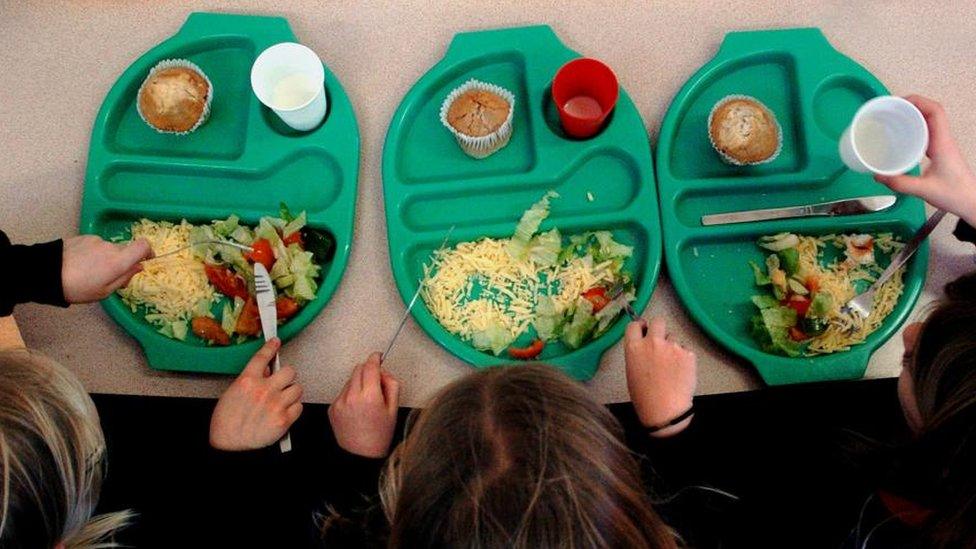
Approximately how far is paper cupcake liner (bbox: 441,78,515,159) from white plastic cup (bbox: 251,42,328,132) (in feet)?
0.81

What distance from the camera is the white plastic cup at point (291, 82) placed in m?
1.27

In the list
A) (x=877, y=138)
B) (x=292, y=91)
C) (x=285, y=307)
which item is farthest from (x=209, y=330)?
(x=877, y=138)

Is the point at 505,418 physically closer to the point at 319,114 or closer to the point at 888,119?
the point at 319,114

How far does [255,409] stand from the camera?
115 centimetres

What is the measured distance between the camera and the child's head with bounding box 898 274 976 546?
0.87 m

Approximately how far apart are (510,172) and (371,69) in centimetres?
37

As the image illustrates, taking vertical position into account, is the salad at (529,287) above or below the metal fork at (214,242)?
below

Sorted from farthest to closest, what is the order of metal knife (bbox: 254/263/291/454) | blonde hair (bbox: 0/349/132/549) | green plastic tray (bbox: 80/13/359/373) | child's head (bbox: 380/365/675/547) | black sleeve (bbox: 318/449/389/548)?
green plastic tray (bbox: 80/13/359/373) → metal knife (bbox: 254/263/291/454) → black sleeve (bbox: 318/449/389/548) → blonde hair (bbox: 0/349/132/549) → child's head (bbox: 380/365/675/547)

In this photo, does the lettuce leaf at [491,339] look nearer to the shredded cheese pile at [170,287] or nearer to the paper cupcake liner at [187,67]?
the shredded cheese pile at [170,287]

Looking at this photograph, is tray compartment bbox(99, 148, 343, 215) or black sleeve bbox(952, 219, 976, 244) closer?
black sleeve bbox(952, 219, 976, 244)

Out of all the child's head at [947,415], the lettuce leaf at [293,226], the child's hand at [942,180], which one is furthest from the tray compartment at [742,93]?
the lettuce leaf at [293,226]

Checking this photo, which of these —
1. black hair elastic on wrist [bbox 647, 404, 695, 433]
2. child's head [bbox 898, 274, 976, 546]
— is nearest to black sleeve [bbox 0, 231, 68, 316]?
black hair elastic on wrist [bbox 647, 404, 695, 433]

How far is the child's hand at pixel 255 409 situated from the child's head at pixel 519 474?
0.32m

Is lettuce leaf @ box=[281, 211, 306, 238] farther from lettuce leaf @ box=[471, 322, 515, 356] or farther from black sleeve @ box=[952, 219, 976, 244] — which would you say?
black sleeve @ box=[952, 219, 976, 244]
